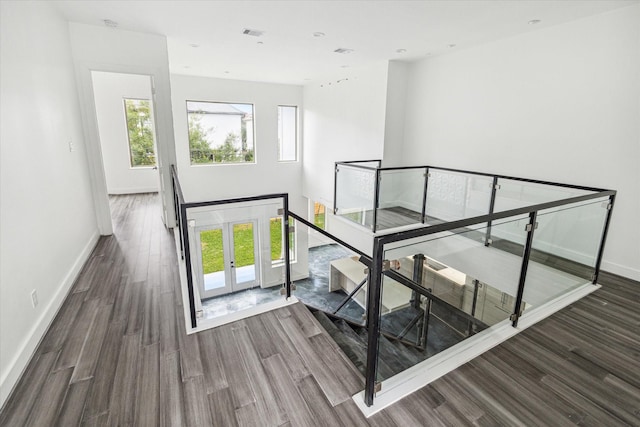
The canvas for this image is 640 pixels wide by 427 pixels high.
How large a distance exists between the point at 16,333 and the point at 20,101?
1729 mm

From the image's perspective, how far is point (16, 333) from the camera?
204 centimetres

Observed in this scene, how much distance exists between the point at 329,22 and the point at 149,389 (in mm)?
4268

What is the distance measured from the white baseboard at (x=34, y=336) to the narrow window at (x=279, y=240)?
74.5 inches

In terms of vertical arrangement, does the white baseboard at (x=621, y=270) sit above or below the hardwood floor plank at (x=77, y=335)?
above

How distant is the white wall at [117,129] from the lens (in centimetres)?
754

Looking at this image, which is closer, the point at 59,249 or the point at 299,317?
the point at 299,317

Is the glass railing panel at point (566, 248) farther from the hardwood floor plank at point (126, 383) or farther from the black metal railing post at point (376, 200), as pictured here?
the hardwood floor plank at point (126, 383)

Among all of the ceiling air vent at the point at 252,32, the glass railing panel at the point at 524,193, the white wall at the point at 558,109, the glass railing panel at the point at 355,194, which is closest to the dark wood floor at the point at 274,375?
the glass railing panel at the point at 524,193

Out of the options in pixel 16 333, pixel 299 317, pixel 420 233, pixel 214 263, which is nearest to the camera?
pixel 420 233

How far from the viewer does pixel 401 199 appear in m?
5.66

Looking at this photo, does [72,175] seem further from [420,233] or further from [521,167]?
[521,167]

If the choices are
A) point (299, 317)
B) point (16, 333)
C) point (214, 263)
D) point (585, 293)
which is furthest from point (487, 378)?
point (214, 263)

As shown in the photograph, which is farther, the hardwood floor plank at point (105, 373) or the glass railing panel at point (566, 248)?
the glass railing panel at point (566, 248)

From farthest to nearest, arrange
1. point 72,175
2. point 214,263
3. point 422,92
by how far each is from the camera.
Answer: point 422,92
point 214,263
point 72,175
